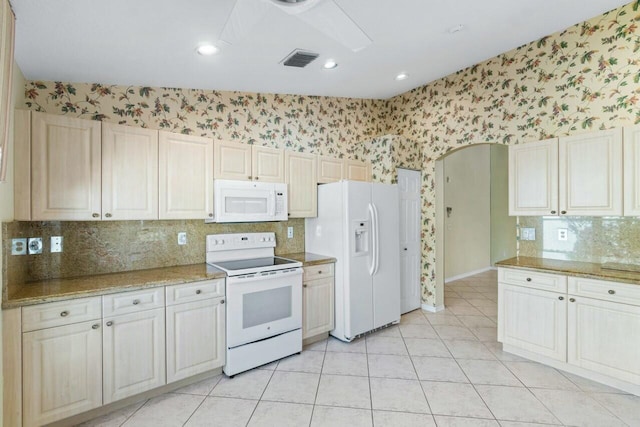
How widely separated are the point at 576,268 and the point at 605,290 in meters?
0.28

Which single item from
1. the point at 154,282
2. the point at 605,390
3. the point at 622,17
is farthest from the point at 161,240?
the point at 622,17

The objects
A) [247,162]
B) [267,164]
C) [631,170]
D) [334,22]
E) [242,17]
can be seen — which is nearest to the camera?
[242,17]

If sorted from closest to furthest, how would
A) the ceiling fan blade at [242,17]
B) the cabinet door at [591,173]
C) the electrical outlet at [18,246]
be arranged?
the ceiling fan blade at [242,17] → the electrical outlet at [18,246] → the cabinet door at [591,173]

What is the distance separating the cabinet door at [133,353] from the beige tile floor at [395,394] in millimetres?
169

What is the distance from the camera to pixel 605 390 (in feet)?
7.68

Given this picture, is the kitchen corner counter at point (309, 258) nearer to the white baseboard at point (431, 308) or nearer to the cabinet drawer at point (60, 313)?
the cabinet drawer at point (60, 313)

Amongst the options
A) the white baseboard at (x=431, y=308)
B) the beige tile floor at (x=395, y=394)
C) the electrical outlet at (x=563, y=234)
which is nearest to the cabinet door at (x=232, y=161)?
the beige tile floor at (x=395, y=394)

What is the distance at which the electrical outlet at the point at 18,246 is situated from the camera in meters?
2.04

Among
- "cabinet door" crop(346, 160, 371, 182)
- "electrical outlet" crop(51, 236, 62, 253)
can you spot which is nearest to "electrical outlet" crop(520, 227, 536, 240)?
"cabinet door" crop(346, 160, 371, 182)

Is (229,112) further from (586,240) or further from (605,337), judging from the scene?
(605,337)

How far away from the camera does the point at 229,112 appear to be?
10.9ft

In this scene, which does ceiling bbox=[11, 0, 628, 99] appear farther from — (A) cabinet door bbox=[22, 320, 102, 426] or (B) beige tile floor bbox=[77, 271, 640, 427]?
(B) beige tile floor bbox=[77, 271, 640, 427]

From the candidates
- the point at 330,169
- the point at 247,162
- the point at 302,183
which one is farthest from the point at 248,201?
the point at 330,169

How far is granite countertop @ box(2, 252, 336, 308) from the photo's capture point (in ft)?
6.16
